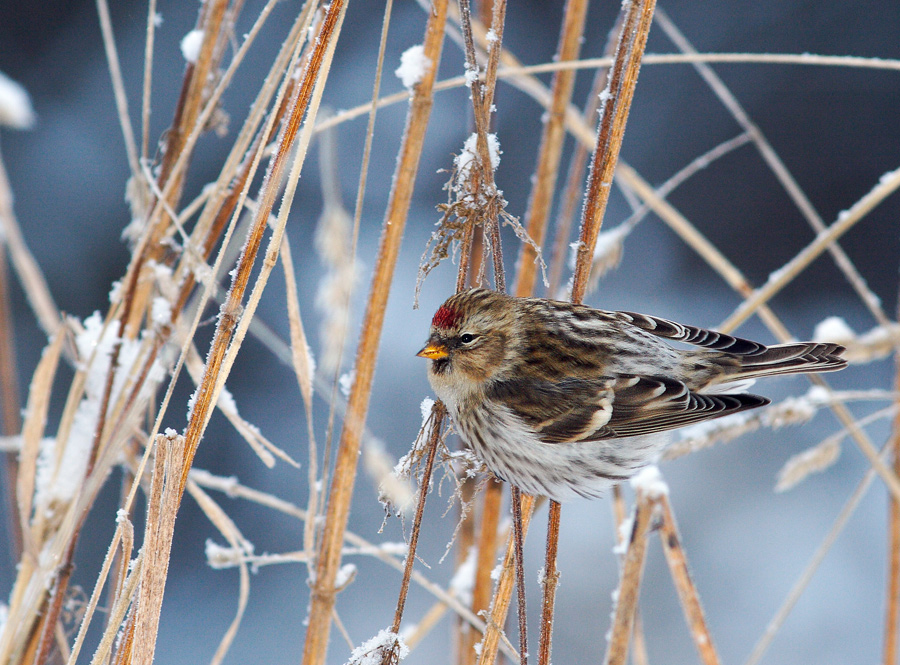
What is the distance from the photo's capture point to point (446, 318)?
64.7 inches

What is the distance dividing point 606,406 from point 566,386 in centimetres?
11

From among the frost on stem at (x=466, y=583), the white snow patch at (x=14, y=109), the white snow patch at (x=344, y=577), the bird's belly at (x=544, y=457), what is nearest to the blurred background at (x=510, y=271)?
the frost on stem at (x=466, y=583)

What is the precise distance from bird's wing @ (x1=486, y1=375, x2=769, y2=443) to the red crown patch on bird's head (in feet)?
0.61

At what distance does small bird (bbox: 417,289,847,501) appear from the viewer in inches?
66.1

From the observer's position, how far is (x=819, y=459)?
6.18 feet

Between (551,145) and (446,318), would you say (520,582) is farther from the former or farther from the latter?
(551,145)


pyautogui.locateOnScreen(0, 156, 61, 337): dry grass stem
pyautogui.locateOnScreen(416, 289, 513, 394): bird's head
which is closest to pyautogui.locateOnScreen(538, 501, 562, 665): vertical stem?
pyautogui.locateOnScreen(416, 289, 513, 394): bird's head

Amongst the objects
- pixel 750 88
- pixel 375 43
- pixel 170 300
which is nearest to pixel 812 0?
pixel 750 88

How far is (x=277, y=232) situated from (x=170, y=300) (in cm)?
51

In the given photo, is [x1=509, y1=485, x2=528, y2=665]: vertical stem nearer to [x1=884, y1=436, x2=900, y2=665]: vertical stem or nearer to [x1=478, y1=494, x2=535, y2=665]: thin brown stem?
[x1=478, y1=494, x2=535, y2=665]: thin brown stem

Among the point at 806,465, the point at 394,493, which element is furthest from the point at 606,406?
the point at 394,493

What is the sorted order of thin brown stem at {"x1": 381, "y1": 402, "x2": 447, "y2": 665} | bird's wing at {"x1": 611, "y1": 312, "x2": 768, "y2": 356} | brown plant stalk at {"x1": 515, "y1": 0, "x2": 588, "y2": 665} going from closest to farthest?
1. thin brown stem at {"x1": 381, "y1": 402, "x2": 447, "y2": 665}
2. brown plant stalk at {"x1": 515, "y1": 0, "x2": 588, "y2": 665}
3. bird's wing at {"x1": 611, "y1": 312, "x2": 768, "y2": 356}

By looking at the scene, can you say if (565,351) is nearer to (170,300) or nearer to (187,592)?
(170,300)

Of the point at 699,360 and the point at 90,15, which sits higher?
the point at 90,15
